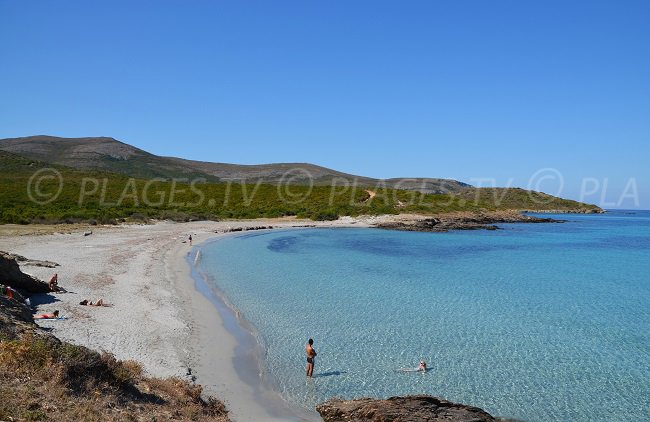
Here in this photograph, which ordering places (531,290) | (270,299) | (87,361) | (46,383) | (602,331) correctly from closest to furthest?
(46,383), (87,361), (602,331), (270,299), (531,290)

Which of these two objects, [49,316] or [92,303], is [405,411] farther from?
[92,303]

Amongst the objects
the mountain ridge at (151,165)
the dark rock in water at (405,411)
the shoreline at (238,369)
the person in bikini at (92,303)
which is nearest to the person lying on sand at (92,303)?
the person in bikini at (92,303)

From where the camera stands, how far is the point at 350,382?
11141 millimetres

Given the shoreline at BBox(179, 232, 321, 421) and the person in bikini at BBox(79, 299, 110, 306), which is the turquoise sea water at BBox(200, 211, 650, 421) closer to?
the shoreline at BBox(179, 232, 321, 421)

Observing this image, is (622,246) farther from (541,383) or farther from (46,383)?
(46,383)

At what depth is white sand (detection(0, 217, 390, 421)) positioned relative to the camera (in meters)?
10.5

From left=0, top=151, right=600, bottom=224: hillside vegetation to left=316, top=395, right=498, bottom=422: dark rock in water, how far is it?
4632 cm

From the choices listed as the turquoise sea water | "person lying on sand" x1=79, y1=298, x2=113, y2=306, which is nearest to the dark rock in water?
the turquoise sea water

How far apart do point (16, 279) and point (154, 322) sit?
215 inches

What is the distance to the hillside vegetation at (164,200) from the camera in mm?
54469

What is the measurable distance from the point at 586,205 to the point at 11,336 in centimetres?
16704

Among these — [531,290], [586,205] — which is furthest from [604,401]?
[586,205]

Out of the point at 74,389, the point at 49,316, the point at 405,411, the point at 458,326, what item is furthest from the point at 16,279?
the point at 458,326

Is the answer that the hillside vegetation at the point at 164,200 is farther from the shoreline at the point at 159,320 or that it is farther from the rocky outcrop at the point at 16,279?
the rocky outcrop at the point at 16,279
